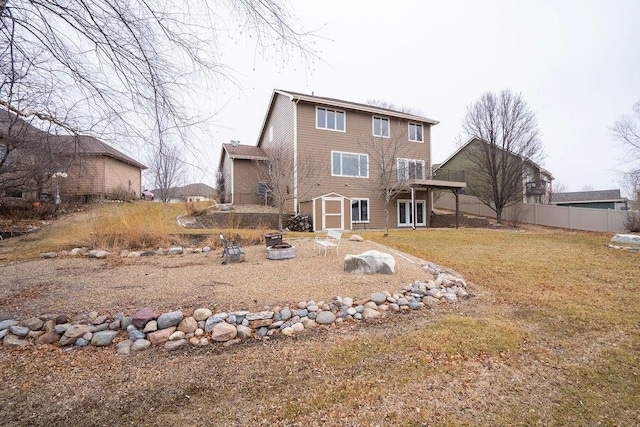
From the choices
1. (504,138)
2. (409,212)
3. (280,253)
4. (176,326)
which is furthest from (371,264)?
(504,138)

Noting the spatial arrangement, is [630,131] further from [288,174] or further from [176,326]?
[176,326]

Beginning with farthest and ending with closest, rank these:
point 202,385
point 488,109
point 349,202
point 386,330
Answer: point 488,109
point 349,202
point 386,330
point 202,385

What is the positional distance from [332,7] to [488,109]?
957 inches

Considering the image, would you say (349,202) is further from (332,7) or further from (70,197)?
(70,197)

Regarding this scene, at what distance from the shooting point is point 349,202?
57.8 ft

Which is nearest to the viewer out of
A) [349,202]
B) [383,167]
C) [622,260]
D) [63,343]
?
[63,343]

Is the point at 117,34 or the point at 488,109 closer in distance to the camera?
the point at 117,34

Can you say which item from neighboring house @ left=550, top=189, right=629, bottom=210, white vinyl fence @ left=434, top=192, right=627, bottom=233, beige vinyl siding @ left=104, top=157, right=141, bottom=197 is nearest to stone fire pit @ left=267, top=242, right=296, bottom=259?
beige vinyl siding @ left=104, top=157, right=141, bottom=197

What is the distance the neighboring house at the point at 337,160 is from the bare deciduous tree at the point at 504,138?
15.5ft

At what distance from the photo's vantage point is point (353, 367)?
2.91 metres

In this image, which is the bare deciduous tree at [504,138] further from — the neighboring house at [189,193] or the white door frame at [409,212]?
the neighboring house at [189,193]

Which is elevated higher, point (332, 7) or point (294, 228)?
point (332, 7)

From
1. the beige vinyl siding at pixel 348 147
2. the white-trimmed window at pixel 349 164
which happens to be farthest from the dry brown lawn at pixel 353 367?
the white-trimmed window at pixel 349 164

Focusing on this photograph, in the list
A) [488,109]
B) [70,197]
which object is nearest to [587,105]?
[488,109]
